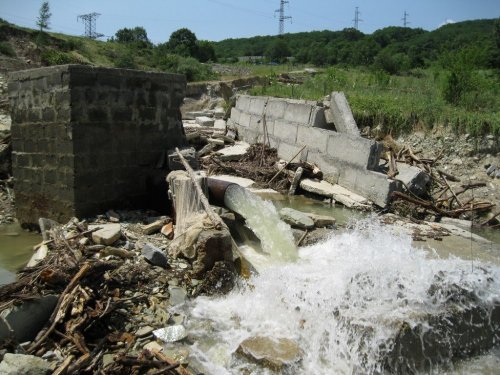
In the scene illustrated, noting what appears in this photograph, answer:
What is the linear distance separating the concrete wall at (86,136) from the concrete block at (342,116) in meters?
3.91

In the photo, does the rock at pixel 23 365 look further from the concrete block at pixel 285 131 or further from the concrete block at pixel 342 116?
the concrete block at pixel 285 131

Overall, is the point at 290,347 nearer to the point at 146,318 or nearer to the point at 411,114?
the point at 146,318

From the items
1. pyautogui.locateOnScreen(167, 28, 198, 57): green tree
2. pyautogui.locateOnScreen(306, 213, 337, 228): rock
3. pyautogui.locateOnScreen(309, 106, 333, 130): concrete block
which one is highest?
pyautogui.locateOnScreen(167, 28, 198, 57): green tree

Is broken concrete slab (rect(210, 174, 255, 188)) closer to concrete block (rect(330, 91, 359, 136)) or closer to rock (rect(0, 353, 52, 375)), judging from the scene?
concrete block (rect(330, 91, 359, 136))

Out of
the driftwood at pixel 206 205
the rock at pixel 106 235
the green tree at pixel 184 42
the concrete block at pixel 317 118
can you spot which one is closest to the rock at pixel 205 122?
the concrete block at pixel 317 118

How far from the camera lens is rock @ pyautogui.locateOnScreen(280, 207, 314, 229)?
6336mm

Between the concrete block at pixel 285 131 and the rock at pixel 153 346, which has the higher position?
the concrete block at pixel 285 131

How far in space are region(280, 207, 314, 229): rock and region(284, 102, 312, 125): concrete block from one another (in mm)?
4045

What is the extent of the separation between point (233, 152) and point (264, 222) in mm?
5129

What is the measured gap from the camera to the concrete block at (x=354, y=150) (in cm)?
830

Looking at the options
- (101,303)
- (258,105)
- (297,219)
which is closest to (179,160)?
(297,219)

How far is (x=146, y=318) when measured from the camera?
3920 millimetres

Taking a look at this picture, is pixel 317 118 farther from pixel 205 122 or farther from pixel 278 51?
pixel 278 51

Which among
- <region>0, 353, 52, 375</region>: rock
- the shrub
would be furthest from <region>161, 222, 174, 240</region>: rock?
the shrub
